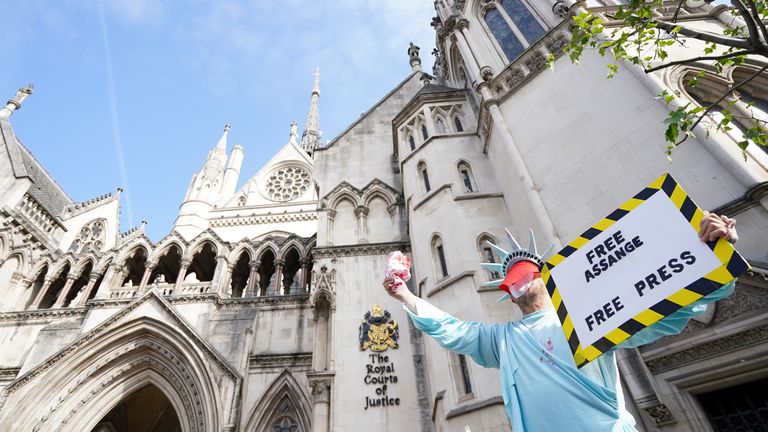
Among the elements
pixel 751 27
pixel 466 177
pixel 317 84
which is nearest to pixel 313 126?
pixel 317 84

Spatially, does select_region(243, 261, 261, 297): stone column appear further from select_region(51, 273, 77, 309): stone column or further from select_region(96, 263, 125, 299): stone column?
select_region(51, 273, 77, 309): stone column

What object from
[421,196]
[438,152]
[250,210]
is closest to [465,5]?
[438,152]

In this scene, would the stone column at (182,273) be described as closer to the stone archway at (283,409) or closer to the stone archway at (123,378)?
the stone archway at (123,378)

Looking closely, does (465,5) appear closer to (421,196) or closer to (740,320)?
(421,196)

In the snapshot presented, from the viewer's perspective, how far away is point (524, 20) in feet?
40.2

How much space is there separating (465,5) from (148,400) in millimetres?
18366

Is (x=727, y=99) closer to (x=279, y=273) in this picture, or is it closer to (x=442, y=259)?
(x=442, y=259)

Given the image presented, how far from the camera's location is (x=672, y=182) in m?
2.23

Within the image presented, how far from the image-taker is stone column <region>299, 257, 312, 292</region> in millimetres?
13195

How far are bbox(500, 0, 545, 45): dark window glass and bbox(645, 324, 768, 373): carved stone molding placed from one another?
8.93 metres

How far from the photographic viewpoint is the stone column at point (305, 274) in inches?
520

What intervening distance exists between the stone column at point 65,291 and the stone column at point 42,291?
0.48 m

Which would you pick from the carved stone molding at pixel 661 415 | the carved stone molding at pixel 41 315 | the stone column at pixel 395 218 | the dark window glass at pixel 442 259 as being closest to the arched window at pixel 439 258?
the dark window glass at pixel 442 259

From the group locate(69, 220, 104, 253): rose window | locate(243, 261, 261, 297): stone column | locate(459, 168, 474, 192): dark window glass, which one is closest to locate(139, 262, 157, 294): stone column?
locate(243, 261, 261, 297): stone column
